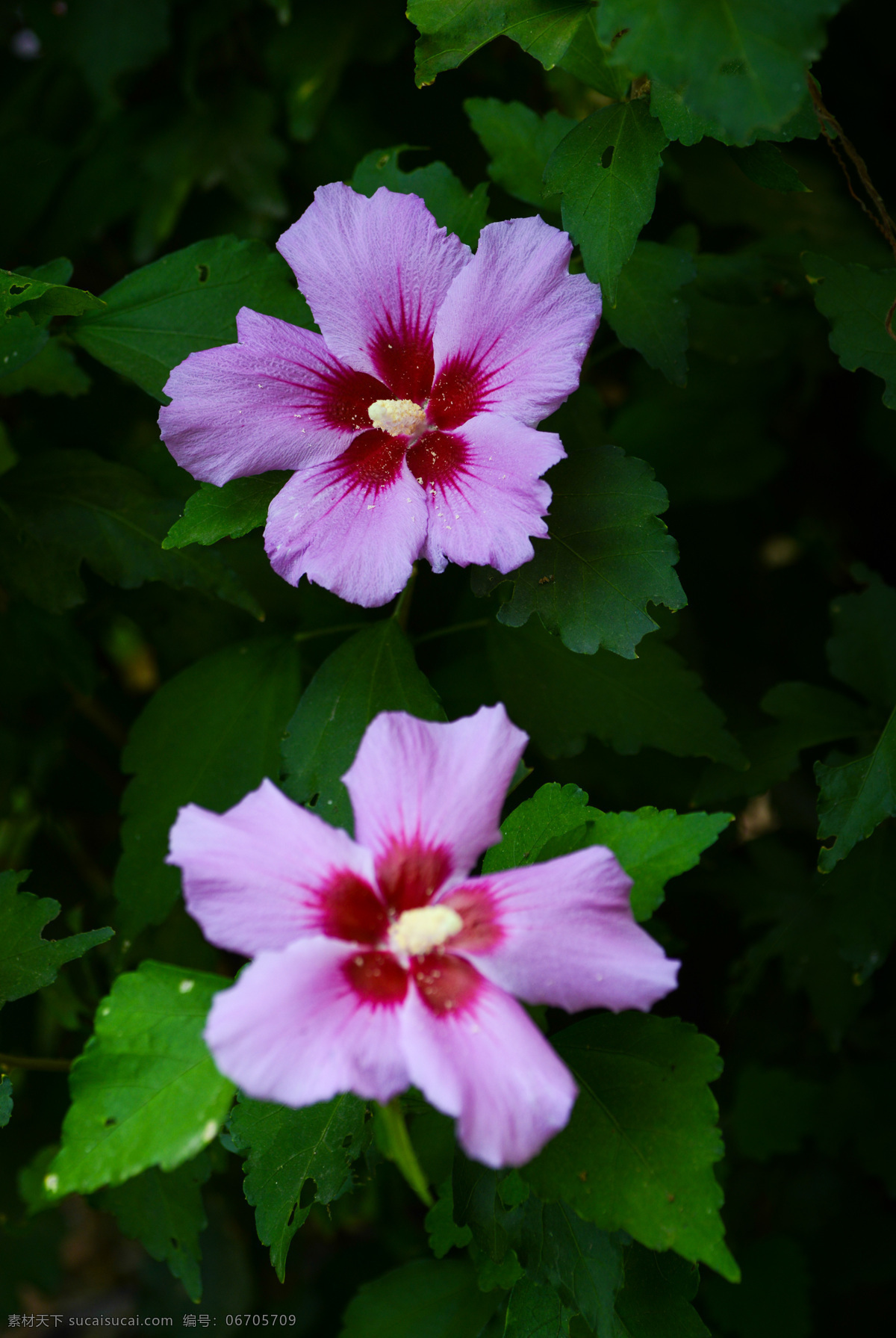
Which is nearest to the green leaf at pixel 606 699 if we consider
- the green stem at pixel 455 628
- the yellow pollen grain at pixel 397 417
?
the green stem at pixel 455 628

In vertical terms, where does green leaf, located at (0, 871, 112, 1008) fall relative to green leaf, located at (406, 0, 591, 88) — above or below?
below

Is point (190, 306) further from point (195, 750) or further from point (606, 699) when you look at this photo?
point (606, 699)

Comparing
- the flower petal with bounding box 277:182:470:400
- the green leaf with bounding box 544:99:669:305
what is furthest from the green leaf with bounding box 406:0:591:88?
the flower petal with bounding box 277:182:470:400

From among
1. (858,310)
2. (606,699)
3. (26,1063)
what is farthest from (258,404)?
(26,1063)

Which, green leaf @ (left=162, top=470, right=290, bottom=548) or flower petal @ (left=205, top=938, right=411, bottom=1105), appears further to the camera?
green leaf @ (left=162, top=470, right=290, bottom=548)

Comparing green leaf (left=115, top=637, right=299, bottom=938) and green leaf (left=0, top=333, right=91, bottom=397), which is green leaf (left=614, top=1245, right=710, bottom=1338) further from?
green leaf (left=0, top=333, right=91, bottom=397)

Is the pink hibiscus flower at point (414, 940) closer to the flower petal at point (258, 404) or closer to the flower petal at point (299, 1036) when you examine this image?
the flower petal at point (299, 1036)
